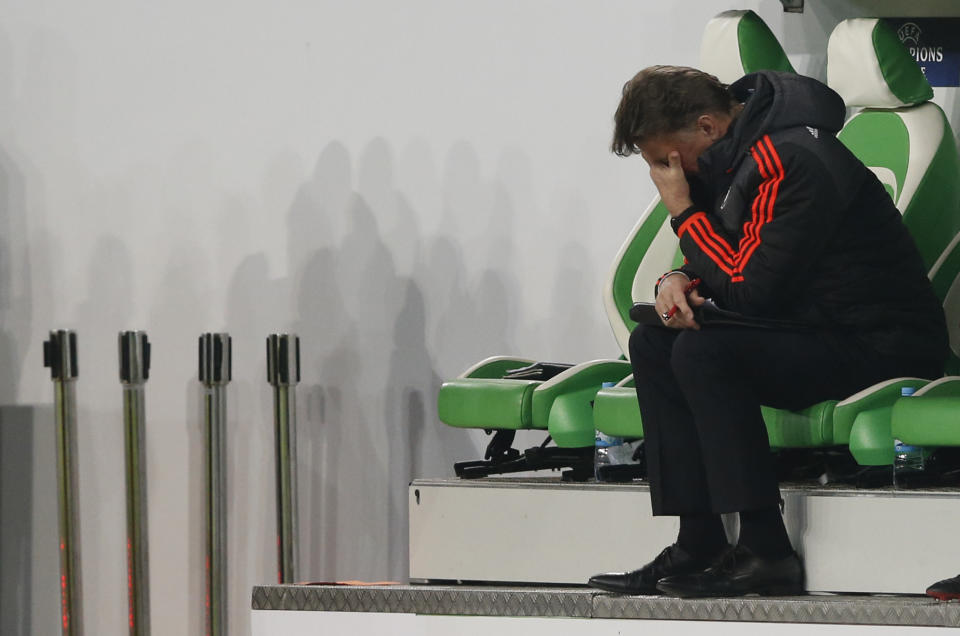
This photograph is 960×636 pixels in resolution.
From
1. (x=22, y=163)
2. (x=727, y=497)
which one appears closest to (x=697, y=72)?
(x=727, y=497)

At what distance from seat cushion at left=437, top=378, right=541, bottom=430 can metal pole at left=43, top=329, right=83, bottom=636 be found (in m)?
1.00

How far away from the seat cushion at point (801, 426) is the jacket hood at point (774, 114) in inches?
16.0

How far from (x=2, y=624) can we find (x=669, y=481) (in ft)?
7.57

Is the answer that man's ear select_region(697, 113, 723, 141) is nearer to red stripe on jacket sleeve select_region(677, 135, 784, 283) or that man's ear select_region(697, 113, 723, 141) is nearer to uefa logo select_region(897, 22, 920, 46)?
red stripe on jacket sleeve select_region(677, 135, 784, 283)

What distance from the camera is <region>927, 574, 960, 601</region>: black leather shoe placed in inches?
76.9

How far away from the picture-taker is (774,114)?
7.19ft

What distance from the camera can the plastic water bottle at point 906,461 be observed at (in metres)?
2.21

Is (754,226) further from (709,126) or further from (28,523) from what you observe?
(28,523)

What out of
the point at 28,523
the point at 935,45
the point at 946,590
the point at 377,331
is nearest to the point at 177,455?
the point at 28,523

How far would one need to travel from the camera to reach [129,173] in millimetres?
3680

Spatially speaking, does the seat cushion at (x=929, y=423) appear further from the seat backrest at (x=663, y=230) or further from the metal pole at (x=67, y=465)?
the metal pole at (x=67, y=465)

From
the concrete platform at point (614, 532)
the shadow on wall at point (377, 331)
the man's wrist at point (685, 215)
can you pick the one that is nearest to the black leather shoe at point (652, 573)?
the concrete platform at point (614, 532)

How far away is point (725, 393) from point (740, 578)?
268mm

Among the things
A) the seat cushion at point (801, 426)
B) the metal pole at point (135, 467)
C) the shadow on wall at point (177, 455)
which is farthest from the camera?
the shadow on wall at point (177, 455)
